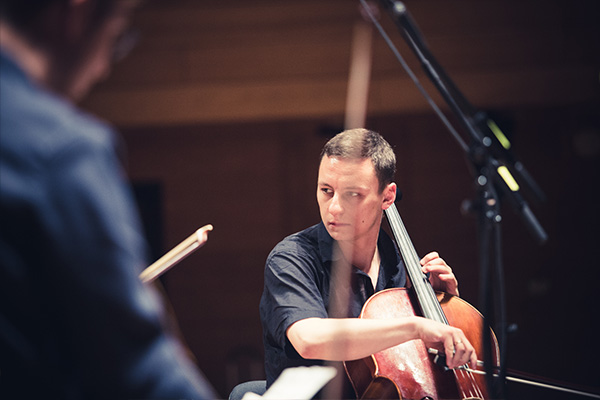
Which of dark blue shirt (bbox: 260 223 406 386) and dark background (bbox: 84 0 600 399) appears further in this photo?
dark background (bbox: 84 0 600 399)

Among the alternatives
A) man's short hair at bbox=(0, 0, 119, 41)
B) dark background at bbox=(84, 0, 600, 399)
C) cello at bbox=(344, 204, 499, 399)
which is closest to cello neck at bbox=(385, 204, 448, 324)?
cello at bbox=(344, 204, 499, 399)

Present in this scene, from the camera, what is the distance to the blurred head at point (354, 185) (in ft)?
5.75

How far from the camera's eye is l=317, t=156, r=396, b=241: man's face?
5.74 ft

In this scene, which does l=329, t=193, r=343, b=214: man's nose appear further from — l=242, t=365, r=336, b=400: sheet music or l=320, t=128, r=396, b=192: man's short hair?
l=242, t=365, r=336, b=400: sheet music

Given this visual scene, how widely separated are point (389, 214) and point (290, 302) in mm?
448

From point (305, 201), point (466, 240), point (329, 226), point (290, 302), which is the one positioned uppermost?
point (305, 201)

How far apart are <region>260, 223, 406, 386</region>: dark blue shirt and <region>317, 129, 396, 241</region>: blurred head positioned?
9 centimetres

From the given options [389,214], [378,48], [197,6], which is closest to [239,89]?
[197,6]

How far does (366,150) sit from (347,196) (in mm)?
150

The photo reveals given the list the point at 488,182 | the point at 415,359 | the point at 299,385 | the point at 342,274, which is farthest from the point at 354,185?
the point at 299,385

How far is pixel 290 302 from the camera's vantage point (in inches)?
62.3

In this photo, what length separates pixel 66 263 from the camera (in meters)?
0.53

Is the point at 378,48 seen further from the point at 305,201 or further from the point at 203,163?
the point at 203,163

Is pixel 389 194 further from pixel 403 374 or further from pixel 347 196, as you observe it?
pixel 403 374
